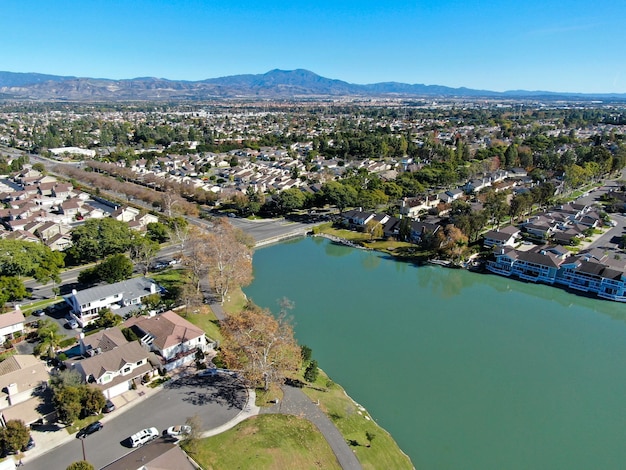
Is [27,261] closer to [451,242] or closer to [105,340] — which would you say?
[105,340]

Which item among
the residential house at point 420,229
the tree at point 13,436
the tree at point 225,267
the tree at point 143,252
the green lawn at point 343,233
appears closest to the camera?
the tree at point 13,436

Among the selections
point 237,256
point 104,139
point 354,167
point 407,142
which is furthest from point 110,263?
point 104,139

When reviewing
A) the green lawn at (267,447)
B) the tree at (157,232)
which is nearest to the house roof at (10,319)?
the green lawn at (267,447)

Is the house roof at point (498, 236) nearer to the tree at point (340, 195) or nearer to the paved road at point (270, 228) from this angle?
the tree at point (340, 195)

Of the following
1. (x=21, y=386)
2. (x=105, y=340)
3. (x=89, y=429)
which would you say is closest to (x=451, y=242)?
(x=105, y=340)

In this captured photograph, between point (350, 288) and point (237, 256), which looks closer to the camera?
point (237, 256)

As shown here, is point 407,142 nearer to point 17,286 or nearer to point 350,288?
point 350,288

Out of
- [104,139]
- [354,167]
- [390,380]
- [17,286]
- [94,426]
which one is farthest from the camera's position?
[104,139]
